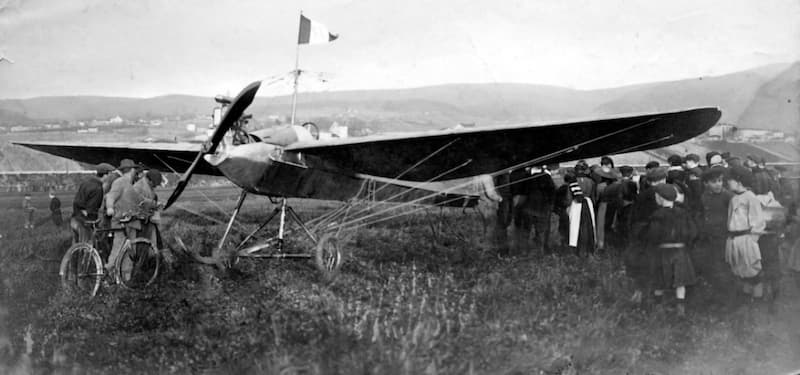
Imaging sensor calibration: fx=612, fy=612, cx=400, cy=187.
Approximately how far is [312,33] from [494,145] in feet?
5.45

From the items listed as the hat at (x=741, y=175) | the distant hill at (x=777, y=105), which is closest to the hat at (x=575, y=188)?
the hat at (x=741, y=175)

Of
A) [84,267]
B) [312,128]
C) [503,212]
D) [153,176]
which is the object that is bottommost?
[84,267]

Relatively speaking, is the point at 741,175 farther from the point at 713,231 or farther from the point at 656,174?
the point at 656,174

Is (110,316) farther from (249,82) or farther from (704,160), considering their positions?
(704,160)

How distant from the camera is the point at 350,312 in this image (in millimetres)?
4652

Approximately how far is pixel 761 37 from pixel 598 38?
72.7 inches

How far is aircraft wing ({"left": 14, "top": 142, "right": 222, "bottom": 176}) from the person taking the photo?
4629mm

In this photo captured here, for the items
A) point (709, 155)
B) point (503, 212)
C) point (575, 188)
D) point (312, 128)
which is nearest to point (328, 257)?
point (312, 128)

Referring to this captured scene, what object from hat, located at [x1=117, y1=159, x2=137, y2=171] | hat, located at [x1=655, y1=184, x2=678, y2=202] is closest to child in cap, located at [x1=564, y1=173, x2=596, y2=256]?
hat, located at [x1=655, y1=184, x2=678, y2=202]

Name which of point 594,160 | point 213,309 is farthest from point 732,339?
point 213,309

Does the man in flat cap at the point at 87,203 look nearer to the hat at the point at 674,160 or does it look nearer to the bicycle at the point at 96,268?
the bicycle at the point at 96,268

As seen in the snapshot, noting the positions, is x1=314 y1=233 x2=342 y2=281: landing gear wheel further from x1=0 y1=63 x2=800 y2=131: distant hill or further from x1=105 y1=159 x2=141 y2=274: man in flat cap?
x1=105 y1=159 x2=141 y2=274: man in flat cap

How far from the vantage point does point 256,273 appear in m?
4.64

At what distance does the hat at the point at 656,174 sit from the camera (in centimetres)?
546
